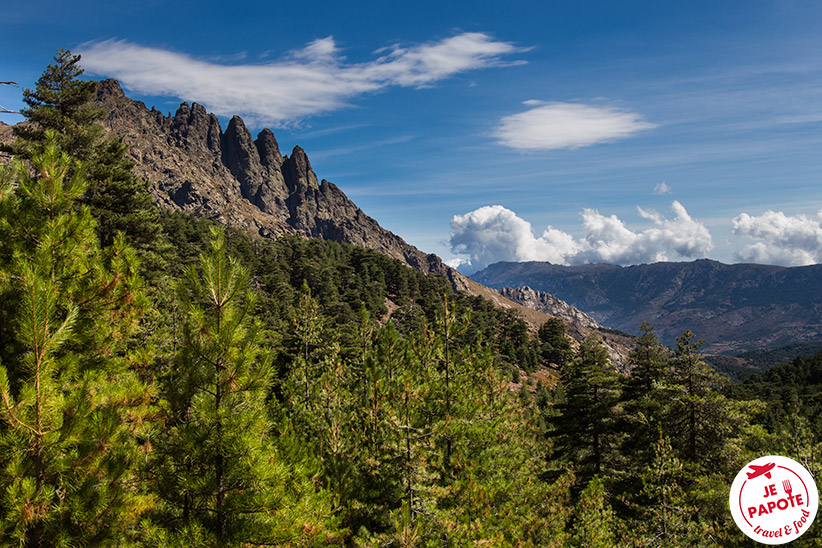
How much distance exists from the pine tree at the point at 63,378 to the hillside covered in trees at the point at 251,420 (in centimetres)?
3

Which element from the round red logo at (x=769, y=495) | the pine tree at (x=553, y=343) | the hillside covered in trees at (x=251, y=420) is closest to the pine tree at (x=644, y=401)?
the hillside covered in trees at (x=251, y=420)

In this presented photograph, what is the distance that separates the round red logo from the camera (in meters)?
8.21

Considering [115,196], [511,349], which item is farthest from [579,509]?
[511,349]

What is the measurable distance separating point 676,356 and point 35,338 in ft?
68.6

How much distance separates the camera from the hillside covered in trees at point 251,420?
566 centimetres

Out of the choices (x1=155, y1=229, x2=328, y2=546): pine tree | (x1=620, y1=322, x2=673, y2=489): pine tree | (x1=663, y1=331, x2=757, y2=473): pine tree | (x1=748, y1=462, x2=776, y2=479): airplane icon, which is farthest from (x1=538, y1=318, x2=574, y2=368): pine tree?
(x1=155, y1=229, x2=328, y2=546): pine tree

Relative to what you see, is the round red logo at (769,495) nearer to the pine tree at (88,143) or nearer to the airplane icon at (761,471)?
the airplane icon at (761,471)

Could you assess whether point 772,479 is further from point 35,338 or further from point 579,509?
point 35,338

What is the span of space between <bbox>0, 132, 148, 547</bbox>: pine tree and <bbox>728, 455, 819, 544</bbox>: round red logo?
10653 mm

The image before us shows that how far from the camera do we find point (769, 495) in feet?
27.0

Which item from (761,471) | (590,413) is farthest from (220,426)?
(590,413)

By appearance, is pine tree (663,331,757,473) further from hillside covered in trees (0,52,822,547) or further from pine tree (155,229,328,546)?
pine tree (155,229,328,546)

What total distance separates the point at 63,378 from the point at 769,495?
12423mm

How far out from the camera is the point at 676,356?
60.6 ft
